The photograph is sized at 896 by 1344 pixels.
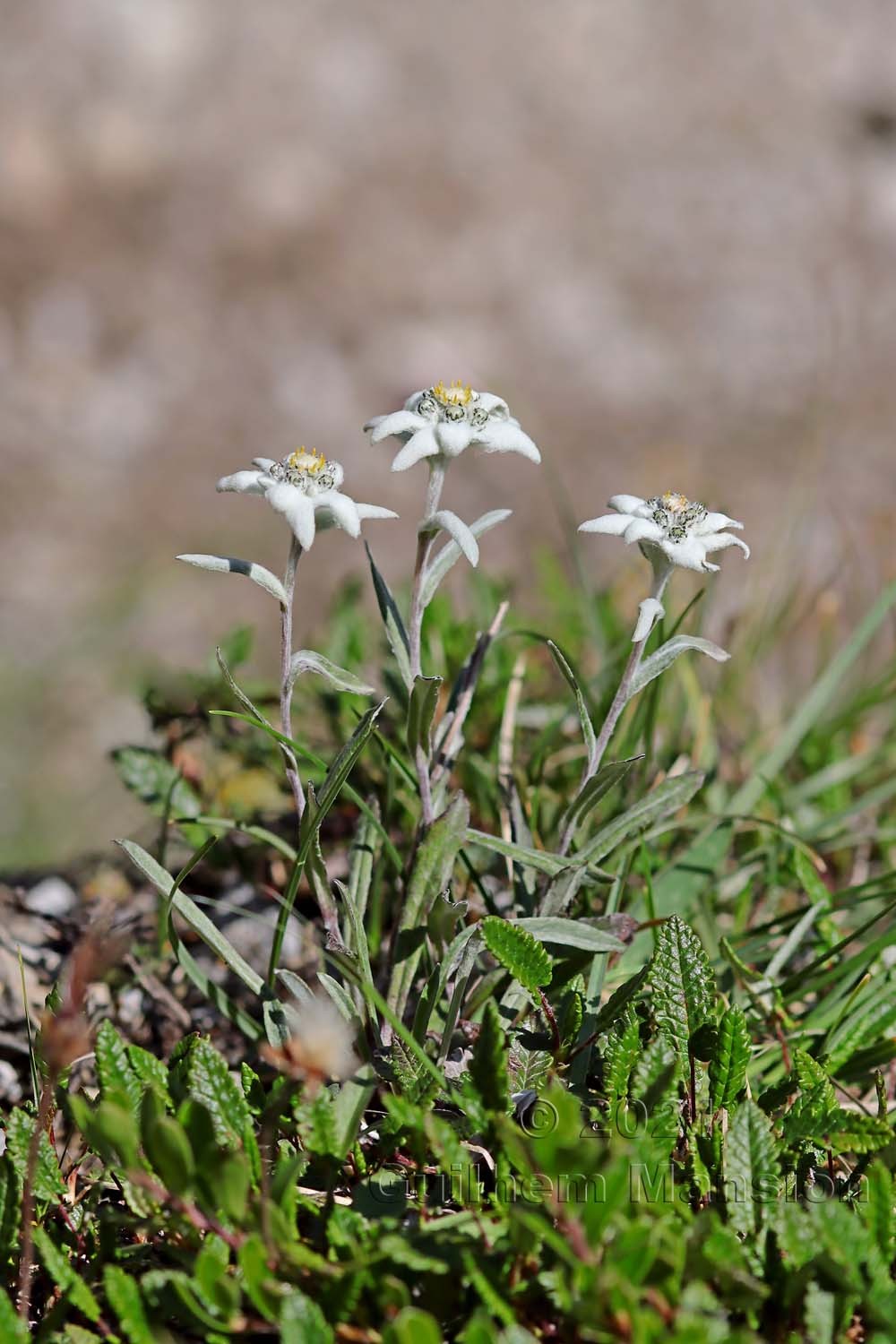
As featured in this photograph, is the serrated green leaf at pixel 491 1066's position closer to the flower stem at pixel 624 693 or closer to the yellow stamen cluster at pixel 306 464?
the flower stem at pixel 624 693

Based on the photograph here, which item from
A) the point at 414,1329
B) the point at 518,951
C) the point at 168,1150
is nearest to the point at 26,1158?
the point at 168,1150

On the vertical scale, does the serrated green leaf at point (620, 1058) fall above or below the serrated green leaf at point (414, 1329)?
above

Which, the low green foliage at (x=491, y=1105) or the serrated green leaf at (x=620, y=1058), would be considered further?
the serrated green leaf at (x=620, y=1058)

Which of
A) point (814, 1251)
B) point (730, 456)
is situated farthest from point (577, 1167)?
point (730, 456)

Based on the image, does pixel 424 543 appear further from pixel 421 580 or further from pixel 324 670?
pixel 324 670

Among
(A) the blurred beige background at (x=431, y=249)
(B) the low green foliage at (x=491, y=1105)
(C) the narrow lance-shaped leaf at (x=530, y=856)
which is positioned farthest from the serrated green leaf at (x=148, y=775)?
(A) the blurred beige background at (x=431, y=249)

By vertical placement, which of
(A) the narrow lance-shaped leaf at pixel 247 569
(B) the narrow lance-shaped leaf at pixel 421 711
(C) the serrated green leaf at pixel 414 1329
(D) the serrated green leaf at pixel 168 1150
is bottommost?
(C) the serrated green leaf at pixel 414 1329

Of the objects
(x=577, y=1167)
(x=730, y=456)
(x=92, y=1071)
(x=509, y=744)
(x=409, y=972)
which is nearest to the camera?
(x=577, y=1167)

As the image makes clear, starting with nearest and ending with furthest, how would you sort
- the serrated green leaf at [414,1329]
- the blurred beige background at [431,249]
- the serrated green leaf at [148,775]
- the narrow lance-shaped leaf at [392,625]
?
the serrated green leaf at [414,1329]
the narrow lance-shaped leaf at [392,625]
the serrated green leaf at [148,775]
the blurred beige background at [431,249]

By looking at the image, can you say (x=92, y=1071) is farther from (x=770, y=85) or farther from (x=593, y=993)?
(x=770, y=85)
